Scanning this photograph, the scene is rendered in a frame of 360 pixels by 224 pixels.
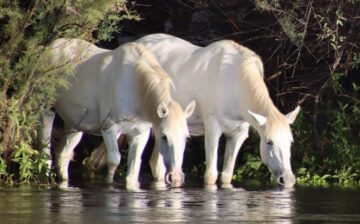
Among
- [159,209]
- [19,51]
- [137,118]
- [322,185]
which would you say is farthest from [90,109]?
[159,209]

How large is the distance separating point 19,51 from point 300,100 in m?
4.96

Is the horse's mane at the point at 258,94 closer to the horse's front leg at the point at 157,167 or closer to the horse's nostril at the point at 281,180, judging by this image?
the horse's nostril at the point at 281,180

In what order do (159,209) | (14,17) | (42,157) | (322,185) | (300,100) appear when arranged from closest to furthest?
(159,209) → (14,17) → (42,157) → (322,185) → (300,100)

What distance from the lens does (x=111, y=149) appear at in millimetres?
15086

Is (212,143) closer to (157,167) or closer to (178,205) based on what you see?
(157,167)

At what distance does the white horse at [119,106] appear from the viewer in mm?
14367

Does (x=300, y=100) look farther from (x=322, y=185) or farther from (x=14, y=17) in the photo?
(x=14, y=17)

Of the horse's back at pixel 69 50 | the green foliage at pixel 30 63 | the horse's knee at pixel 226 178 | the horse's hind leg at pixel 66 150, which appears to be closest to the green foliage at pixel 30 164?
the green foliage at pixel 30 63

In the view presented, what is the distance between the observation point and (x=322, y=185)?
15422 millimetres

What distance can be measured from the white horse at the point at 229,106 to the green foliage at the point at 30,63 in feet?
5.70

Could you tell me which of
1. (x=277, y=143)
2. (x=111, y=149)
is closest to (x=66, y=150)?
(x=111, y=149)

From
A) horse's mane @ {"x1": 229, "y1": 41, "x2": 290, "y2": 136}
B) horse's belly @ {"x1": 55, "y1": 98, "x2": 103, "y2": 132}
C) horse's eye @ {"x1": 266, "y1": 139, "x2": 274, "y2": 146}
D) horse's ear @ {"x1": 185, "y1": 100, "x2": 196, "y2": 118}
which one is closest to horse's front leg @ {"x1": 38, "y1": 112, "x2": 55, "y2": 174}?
horse's belly @ {"x1": 55, "y1": 98, "x2": 103, "y2": 132}

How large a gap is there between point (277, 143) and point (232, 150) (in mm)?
983

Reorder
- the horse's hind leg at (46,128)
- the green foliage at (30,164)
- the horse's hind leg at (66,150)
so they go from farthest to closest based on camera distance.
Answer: the horse's hind leg at (66,150) → the horse's hind leg at (46,128) → the green foliage at (30,164)
